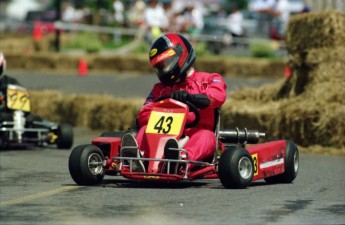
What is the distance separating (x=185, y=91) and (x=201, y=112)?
0.85 feet

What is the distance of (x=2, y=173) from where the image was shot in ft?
34.9

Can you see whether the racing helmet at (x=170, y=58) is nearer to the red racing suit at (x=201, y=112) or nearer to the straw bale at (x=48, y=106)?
the red racing suit at (x=201, y=112)

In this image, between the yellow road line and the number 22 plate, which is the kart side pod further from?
the yellow road line

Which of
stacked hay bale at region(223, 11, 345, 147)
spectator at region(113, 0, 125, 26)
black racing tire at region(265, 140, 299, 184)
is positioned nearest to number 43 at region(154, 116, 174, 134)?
black racing tire at region(265, 140, 299, 184)

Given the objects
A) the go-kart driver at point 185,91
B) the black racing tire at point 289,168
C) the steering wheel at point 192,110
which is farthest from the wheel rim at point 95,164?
the black racing tire at point 289,168

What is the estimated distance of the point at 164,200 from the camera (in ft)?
26.7

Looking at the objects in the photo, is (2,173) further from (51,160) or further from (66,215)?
(66,215)

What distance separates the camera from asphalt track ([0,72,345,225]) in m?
7.18

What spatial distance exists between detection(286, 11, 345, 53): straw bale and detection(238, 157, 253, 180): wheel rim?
545 cm

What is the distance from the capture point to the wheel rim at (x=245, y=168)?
9.01m

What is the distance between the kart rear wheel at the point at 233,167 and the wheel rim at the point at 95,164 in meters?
1.07

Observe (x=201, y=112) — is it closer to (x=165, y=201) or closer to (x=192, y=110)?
(x=192, y=110)

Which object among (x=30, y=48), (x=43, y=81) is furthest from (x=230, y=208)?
(x=30, y=48)

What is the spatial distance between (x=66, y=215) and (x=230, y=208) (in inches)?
45.7
